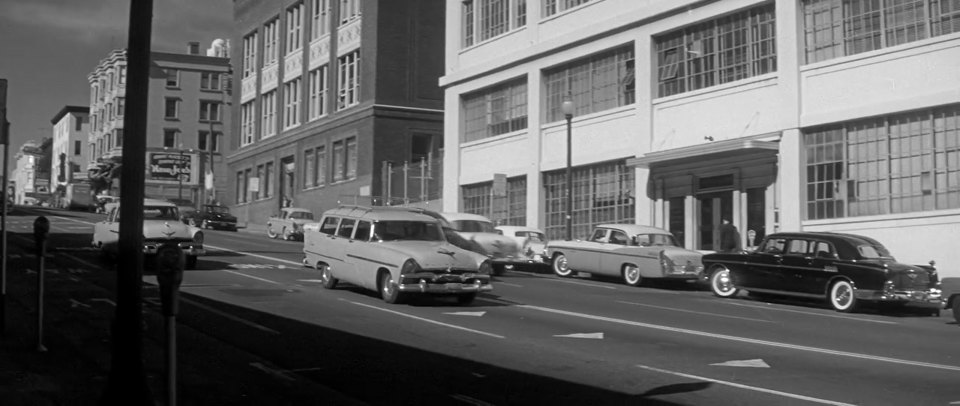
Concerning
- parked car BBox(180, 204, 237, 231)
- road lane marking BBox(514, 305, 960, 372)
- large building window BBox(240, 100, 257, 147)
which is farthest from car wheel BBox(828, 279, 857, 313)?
large building window BBox(240, 100, 257, 147)

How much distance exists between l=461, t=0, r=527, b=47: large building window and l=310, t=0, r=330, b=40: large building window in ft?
53.2

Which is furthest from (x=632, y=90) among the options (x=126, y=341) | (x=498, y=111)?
(x=126, y=341)

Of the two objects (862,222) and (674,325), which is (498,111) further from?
(674,325)

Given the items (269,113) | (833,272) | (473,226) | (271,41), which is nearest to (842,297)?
(833,272)

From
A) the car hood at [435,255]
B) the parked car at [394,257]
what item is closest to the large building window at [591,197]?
the parked car at [394,257]

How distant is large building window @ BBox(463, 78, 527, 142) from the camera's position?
38969 millimetres

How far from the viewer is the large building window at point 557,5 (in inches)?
1421

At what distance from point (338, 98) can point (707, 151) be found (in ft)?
102

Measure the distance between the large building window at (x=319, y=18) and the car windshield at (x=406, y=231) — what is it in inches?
1577

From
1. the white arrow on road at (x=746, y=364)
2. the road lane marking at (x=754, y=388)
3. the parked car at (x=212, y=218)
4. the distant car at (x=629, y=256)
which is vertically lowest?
the road lane marking at (x=754, y=388)

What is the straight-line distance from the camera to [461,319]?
50.2ft

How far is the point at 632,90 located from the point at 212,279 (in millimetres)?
17464

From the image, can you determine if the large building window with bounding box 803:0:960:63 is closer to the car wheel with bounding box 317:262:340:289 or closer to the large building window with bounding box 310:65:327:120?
the car wheel with bounding box 317:262:340:289

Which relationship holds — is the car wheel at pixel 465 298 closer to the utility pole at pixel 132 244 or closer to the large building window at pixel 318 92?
the utility pole at pixel 132 244
